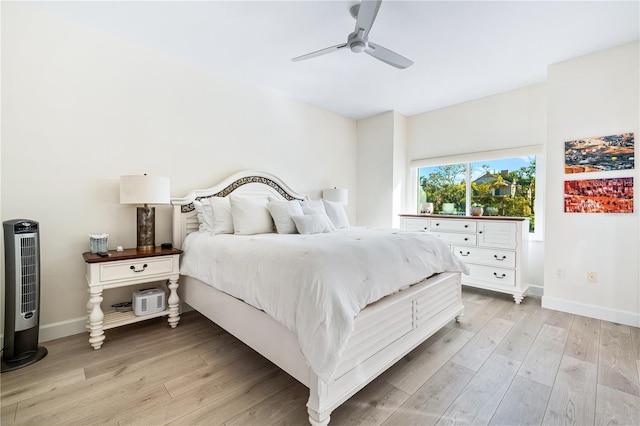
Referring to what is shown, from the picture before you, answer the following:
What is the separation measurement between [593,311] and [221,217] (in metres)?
3.88

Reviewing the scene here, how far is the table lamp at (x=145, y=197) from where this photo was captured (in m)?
2.37

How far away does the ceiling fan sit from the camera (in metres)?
1.85

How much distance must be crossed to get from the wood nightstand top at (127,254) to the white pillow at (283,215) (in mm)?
938

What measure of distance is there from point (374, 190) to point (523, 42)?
2715 millimetres

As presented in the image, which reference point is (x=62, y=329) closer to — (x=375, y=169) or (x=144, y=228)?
(x=144, y=228)

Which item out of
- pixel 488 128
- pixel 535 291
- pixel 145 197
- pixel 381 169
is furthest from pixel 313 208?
pixel 535 291

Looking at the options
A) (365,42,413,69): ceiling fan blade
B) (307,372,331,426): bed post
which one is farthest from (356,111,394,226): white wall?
(307,372,331,426): bed post

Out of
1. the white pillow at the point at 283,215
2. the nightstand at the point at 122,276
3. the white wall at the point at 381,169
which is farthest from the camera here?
the white wall at the point at 381,169

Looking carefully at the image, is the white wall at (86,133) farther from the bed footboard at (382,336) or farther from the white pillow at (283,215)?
the bed footboard at (382,336)

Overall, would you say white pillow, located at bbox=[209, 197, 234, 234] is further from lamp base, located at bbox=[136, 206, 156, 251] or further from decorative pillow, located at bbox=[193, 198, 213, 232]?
lamp base, located at bbox=[136, 206, 156, 251]

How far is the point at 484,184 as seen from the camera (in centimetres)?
418

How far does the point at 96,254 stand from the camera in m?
2.32

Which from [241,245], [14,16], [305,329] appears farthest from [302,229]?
[14,16]

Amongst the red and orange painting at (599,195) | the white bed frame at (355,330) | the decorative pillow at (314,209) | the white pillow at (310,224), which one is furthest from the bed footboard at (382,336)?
the red and orange painting at (599,195)
